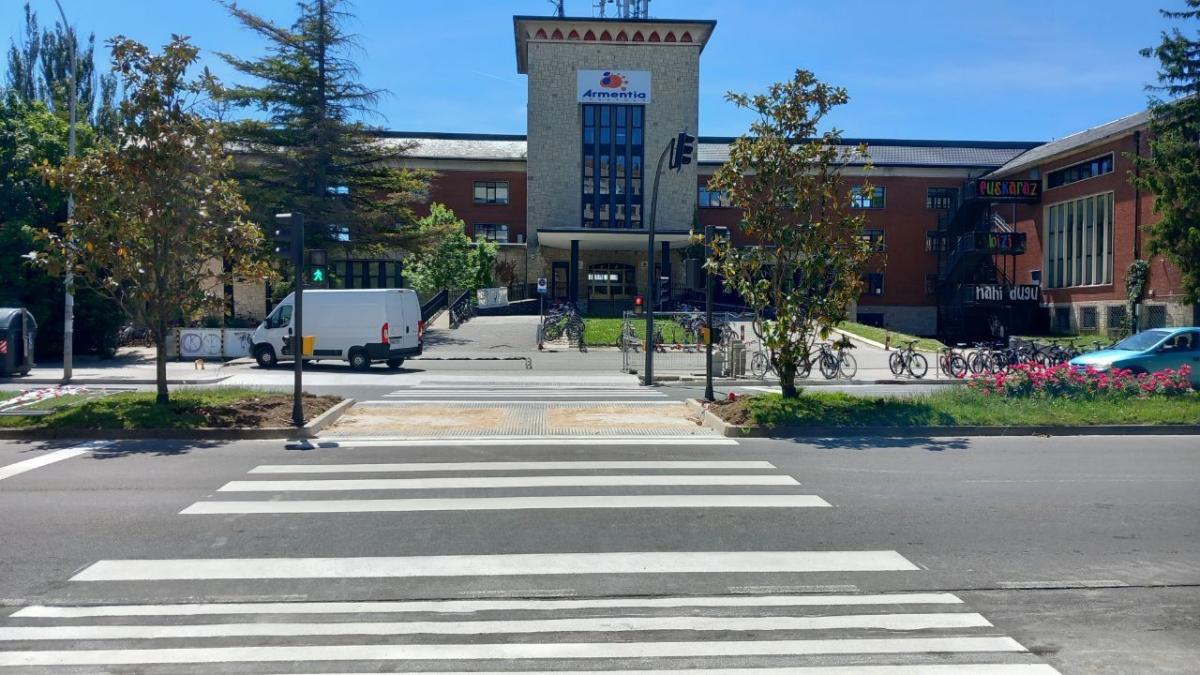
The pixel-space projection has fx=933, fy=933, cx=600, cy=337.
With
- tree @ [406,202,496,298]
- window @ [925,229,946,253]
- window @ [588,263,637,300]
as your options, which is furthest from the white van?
window @ [925,229,946,253]

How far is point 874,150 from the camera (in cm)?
5925

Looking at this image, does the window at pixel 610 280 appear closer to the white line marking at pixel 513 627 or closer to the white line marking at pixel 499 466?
the white line marking at pixel 499 466

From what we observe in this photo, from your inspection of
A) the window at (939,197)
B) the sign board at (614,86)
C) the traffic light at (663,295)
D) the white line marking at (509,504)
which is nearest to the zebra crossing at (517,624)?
the white line marking at (509,504)

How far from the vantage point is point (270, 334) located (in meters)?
29.1

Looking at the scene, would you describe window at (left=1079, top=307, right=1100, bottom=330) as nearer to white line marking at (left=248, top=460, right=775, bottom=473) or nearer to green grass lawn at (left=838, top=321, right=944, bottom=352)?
green grass lawn at (left=838, top=321, right=944, bottom=352)

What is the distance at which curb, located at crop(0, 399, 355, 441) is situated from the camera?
42.6ft

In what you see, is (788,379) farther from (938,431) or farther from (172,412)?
(172,412)

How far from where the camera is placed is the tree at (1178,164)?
88.9ft

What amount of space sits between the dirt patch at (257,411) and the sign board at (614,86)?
141ft

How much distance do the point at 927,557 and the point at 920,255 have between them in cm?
5407

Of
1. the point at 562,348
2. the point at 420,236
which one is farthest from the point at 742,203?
the point at 420,236

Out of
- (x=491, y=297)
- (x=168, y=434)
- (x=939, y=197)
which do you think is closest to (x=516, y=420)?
(x=168, y=434)

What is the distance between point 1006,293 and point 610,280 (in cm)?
2275

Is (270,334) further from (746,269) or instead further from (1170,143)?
(1170,143)
